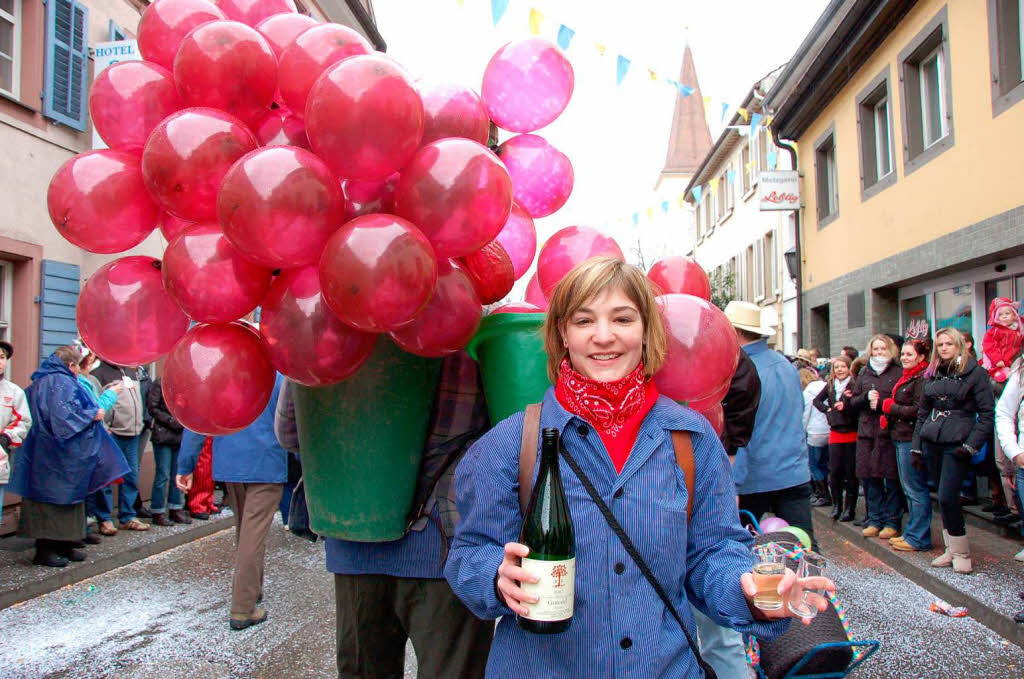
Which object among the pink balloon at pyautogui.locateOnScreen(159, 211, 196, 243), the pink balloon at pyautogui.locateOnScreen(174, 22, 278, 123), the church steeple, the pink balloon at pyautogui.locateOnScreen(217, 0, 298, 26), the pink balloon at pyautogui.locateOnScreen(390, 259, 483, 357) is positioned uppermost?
the church steeple

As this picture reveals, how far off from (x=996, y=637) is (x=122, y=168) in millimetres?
5683

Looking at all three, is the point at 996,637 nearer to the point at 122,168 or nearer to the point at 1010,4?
the point at 122,168

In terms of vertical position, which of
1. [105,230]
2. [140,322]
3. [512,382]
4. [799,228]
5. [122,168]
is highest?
[799,228]

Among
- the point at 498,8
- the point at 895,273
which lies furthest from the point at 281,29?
the point at 895,273

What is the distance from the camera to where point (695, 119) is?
5272cm

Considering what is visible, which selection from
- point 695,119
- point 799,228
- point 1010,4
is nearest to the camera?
point 1010,4

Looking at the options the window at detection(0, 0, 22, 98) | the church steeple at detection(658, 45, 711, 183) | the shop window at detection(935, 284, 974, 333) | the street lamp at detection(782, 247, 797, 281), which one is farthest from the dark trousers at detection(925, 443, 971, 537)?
the church steeple at detection(658, 45, 711, 183)

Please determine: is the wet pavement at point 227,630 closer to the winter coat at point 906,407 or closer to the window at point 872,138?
the winter coat at point 906,407

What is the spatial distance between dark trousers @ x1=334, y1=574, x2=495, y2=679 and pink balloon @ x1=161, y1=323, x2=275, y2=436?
2.17 ft

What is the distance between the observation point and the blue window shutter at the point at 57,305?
865 centimetres

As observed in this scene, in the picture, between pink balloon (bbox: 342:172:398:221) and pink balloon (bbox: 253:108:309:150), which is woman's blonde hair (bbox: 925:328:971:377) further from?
pink balloon (bbox: 253:108:309:150)

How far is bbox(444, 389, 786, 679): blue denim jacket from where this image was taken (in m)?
1.67

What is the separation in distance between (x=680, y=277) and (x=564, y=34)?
6127mm

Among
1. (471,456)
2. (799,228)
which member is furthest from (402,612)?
(799,228)
